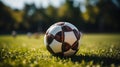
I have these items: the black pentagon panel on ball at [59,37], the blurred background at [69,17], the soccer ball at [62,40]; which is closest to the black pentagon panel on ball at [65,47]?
the soccer ball at [62,40]

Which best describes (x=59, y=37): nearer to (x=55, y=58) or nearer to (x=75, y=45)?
(x=75, y=45)

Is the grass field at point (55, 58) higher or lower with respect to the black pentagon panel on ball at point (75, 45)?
lower

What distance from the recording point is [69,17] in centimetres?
9069

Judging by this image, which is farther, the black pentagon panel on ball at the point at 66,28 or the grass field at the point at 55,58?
the black pentagon panel on ball at the point at 66,28

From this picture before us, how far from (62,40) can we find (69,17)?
8178cm

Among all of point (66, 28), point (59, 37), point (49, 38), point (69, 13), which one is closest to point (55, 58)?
point (59, 37)

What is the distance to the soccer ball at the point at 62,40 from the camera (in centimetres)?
924

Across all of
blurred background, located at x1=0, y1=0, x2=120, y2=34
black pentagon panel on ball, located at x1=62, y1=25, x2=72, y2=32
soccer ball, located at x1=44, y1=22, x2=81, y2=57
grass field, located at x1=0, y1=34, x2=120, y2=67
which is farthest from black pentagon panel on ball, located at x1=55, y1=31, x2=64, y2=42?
blurred background, located at x1=0, y1=0, x2=120, y2=34

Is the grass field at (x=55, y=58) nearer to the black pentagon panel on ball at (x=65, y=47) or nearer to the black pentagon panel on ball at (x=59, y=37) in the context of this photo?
the black pentagon panel on ball at (x=65, y=47)

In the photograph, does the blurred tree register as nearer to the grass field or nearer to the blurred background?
the blurred background

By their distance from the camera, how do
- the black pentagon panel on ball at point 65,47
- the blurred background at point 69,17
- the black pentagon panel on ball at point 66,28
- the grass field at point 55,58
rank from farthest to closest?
the blurred background at point 69,17, the black pentagon panel on ball at point 66,28, the black pentagon panel on ball at point 65,47, the grass field at point 55,58

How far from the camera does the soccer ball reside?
924 cm

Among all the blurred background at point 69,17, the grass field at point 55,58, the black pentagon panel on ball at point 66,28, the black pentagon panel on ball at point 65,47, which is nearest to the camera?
the grass field at point 55,58

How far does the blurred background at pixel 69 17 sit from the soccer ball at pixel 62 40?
231 feet
